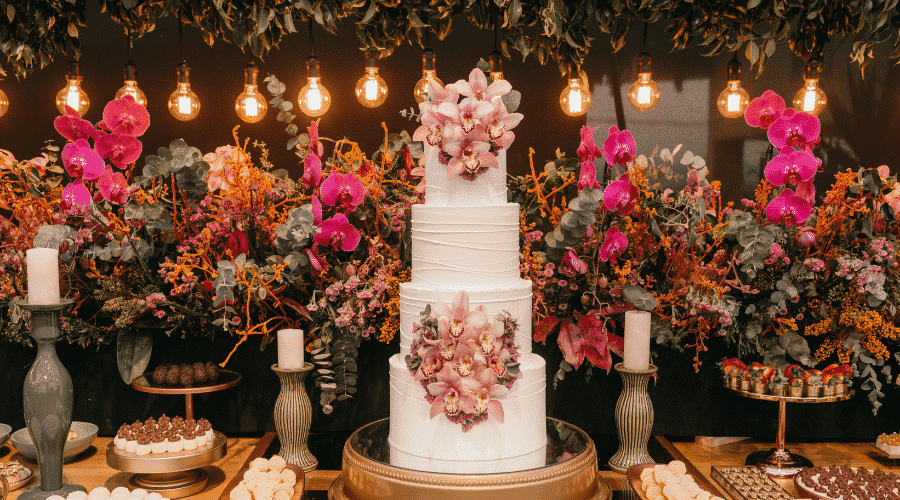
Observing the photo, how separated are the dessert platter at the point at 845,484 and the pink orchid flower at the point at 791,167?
0.69m

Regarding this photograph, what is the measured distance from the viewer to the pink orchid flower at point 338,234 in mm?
1758

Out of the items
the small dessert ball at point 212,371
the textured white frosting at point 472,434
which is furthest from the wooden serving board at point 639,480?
the small dessert ball at point 212,371

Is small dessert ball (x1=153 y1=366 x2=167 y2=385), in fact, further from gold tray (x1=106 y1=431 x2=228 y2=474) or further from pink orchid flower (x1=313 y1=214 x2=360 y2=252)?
pink orchid flower (x1=313 y1=214 x2=360 y2=252)

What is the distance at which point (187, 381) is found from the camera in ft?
6.05

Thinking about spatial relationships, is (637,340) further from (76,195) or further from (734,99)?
(76,195)

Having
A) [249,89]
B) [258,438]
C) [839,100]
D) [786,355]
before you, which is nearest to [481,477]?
[258,438]

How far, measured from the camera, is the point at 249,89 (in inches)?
103

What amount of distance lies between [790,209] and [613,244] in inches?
16.9

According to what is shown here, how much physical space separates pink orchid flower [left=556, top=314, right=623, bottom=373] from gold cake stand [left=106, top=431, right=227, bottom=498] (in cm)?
90

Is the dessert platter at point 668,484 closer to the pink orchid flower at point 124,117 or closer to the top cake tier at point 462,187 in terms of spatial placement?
the top cake tier at point 462,187

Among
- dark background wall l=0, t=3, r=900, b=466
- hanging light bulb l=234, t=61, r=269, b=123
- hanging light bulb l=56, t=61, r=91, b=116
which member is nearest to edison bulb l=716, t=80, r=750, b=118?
dark background wall l=0, t=3, r=900, b=466

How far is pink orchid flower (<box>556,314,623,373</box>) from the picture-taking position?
189 centimetres

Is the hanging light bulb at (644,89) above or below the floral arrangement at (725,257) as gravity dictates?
above

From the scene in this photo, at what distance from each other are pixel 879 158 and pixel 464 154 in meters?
2.46
